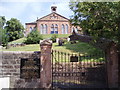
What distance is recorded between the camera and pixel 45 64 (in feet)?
25.3

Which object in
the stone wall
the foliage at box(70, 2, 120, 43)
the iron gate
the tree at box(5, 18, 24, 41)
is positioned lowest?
the iron gate

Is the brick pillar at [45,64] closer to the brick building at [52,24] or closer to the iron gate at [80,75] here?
the iron gate at [80,75]

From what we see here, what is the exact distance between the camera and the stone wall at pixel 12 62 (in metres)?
7.80

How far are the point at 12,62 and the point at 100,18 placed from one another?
4416 mm

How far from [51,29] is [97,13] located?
153 feet

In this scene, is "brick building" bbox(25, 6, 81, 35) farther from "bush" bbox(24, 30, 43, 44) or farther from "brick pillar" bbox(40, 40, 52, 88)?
"brick pillar" bbox(40, 40, 52, 88)

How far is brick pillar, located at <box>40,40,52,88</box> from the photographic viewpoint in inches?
302

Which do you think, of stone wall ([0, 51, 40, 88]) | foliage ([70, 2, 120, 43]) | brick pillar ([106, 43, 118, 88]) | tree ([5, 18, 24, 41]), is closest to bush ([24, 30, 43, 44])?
tree ([5, 18, 24, 41])

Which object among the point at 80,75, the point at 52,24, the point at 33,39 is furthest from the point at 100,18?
the point at 52,24

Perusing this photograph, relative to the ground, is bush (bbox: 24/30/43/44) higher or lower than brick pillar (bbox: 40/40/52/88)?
higher

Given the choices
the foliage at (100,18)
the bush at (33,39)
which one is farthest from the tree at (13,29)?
the foliage at (100,18)

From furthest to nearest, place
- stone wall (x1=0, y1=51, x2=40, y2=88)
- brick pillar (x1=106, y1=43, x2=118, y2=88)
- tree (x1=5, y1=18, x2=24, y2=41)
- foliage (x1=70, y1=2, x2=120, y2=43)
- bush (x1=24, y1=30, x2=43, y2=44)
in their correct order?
tree (x1=5, y1=18, x2=24, y2=41) < bush (x1=24, y1=30, x2=43, y2=44) < brick pillar (x1=106, y1=43, x2=118, y2=88) < stone wall (x1=0, y1=51, x2=40, y2=88) < foliage (x1=70, y1=2, x2=120, y2=43)

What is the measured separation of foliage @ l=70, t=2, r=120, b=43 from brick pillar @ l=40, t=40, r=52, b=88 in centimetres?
188

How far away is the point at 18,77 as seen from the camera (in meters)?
7.79
